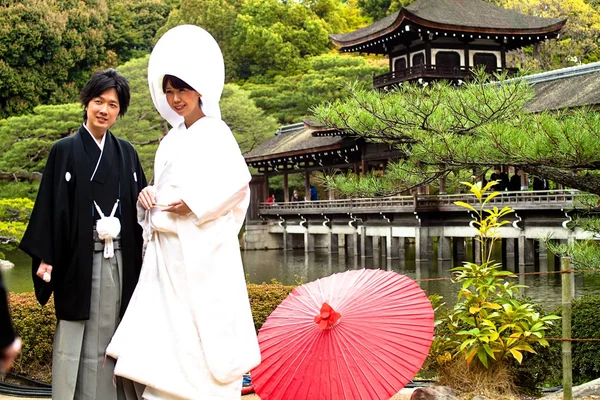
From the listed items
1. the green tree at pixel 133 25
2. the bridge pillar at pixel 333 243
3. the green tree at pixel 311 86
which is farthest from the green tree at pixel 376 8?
the bridge pillar at pixel 333 243

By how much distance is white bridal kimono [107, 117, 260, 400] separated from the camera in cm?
282

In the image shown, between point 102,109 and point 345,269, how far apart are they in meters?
15.5

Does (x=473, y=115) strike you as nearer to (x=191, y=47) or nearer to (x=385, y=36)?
(x=191, y=47)

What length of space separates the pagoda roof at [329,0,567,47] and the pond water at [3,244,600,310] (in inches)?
241

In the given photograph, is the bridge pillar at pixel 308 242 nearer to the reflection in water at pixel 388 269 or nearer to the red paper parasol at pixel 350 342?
the reflection in water at pixel 388 269

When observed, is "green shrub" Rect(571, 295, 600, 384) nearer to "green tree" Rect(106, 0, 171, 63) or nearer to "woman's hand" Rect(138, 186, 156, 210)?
"woman's hand" Rect(138, 186, 156, 210)

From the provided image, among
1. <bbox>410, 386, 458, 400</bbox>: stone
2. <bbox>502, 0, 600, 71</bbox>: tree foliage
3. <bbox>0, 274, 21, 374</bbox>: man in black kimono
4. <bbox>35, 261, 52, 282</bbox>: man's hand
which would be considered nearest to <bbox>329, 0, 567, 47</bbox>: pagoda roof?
<bbox>502, 0, 600, 71</bbox>: tree foliage

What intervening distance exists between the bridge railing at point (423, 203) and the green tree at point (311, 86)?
14.5 feet

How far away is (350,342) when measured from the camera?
3449 millimetres

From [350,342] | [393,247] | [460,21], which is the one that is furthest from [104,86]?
[460,21]

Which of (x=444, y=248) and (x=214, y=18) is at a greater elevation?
(x=214, y=18)

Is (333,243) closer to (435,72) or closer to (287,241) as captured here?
(287,241)

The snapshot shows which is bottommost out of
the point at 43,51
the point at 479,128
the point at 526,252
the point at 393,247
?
the point at 393,247

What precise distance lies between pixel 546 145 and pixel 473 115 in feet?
2.43
